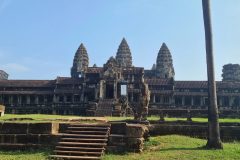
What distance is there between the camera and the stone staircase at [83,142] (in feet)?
43.5

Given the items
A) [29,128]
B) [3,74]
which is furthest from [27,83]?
[29,128]

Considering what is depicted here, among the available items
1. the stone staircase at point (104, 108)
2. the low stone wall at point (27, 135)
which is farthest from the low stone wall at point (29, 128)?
the stone staircase at point (104, 108)

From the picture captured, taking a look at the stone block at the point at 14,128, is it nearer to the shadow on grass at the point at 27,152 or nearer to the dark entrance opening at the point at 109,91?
the shadow on grass at the point at 27,152

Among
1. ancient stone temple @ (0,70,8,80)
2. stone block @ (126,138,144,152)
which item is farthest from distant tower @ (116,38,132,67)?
stone block @ (126,138,144,152)

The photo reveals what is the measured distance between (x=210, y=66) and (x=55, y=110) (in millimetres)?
41888

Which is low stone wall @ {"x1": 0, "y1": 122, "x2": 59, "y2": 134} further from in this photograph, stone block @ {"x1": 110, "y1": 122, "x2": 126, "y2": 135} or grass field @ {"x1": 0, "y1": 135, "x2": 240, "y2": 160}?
stone block @ {"x1": 110, "y1": 122, "x2": 126, "y2": 135}

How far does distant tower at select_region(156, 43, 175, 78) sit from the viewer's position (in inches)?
3086

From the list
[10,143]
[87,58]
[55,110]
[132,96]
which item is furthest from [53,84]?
[10,143]

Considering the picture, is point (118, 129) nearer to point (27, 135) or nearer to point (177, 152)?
point (177, 152)

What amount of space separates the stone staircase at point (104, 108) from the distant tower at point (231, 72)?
40.6 m

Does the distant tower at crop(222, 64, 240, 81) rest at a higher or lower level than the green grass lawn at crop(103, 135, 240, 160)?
higher

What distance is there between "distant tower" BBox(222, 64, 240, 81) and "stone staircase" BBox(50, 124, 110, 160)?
228 ft

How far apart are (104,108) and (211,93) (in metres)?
29.3

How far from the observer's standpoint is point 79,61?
81938 mm
